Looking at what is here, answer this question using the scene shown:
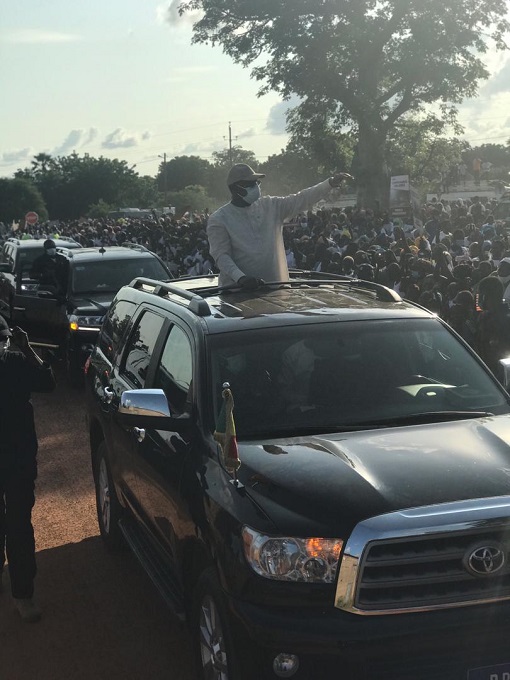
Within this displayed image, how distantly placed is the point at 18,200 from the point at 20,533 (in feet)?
335

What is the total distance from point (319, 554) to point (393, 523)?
0.92ft

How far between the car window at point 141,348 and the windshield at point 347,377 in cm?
85

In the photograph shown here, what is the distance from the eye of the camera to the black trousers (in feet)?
17.0

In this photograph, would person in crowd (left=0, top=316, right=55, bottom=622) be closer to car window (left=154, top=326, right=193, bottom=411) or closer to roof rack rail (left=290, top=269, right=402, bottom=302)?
car window (left=154, top=326, right=193, bottom=411)

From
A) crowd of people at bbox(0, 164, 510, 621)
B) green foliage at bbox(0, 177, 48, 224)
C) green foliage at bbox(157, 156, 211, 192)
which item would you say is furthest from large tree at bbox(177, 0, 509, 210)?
green foliage at bbox(157, 156, 211, 192)

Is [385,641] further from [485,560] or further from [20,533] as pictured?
[20,533]

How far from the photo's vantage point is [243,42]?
131 feet

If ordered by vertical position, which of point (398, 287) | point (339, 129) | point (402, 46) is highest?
point (402, 46)

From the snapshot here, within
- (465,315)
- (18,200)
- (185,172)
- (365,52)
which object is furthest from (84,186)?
(465,315)

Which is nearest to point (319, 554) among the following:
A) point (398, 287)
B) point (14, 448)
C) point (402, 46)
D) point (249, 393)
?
point (249, 393)

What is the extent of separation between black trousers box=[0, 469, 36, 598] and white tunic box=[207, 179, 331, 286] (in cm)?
243

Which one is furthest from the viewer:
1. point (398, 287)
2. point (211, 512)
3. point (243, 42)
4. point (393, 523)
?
point (243, 42)

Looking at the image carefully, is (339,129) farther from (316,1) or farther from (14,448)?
(14,448)

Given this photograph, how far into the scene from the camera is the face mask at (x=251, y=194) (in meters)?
7.18
